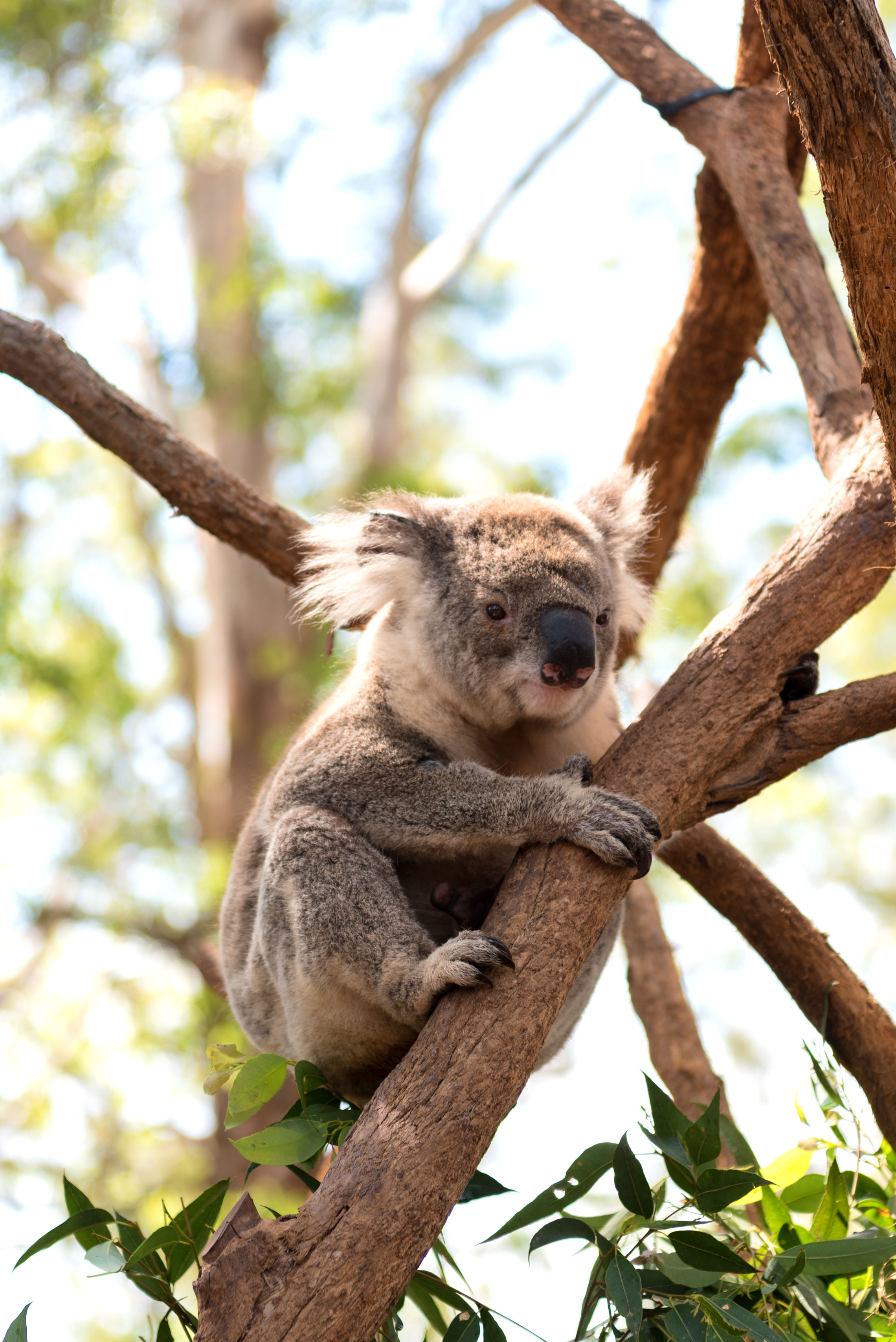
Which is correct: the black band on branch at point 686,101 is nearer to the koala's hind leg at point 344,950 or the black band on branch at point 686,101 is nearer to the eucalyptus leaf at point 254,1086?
the koala's hind leg at point 344,950

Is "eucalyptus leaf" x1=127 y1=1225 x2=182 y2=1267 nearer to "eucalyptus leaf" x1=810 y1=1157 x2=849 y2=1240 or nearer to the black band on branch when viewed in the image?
"eucalyptus leaf" x1=810 y1=1157 x2=849 y2=1240

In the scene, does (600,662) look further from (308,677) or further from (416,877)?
(308,677)

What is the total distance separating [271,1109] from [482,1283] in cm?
300

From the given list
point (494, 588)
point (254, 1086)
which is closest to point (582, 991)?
point (254, 1086)

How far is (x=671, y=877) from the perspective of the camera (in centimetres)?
1083

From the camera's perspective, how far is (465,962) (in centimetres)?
226

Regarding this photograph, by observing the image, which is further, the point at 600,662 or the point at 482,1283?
the point at 482,1283

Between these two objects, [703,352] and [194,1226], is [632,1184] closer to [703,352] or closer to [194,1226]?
[194,1226]

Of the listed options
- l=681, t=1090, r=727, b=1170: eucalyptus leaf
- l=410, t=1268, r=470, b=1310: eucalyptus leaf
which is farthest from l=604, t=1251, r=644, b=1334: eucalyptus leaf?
l=410, t=1268, r=470, b=1310: eucalyptus leaf

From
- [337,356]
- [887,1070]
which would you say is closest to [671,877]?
Result: [337,356]


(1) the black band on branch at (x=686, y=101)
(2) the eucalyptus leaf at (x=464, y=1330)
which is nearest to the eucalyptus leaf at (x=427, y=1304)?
(2) the eucalyptus leaf at (x=464, y=1330)

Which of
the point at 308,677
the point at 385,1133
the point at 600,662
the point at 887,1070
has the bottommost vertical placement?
the point at 385,1133

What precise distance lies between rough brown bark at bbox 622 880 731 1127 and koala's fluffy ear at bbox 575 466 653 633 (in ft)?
3.39

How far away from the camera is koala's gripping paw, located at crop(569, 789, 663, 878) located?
7.74ft
